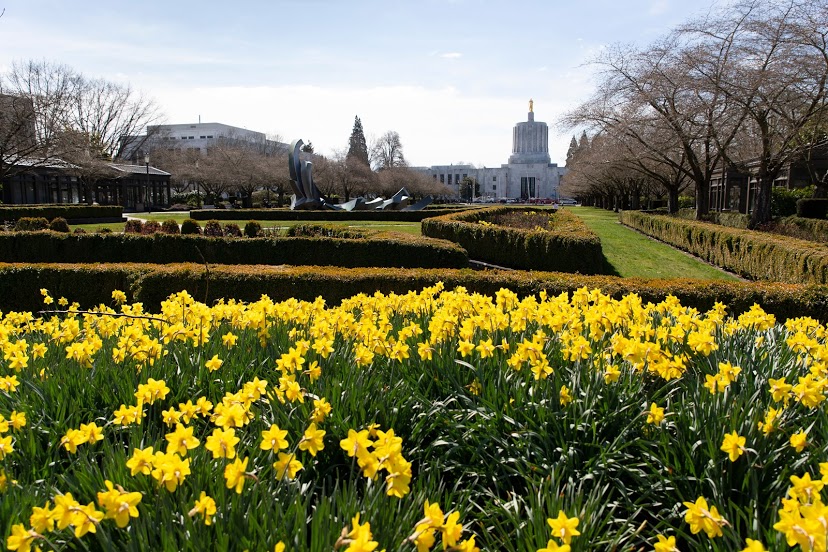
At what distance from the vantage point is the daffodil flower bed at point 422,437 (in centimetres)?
180

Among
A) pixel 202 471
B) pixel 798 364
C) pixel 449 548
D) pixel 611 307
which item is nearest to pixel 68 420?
pixel 202 471

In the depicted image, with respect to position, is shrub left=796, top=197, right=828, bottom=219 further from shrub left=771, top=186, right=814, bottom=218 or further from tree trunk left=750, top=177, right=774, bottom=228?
tree trunk left=750, top=177, right=774, bottom=228

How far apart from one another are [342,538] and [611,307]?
272 cm

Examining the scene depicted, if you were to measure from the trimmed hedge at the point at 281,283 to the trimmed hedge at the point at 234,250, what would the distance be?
2.62 metres

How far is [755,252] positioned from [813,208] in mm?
13840

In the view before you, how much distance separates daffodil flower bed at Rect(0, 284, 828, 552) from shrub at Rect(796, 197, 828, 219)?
75.4ft

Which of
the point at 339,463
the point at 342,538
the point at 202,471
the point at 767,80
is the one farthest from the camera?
the point at 767,80

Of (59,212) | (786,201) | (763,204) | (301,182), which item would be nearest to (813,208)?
(786,201)

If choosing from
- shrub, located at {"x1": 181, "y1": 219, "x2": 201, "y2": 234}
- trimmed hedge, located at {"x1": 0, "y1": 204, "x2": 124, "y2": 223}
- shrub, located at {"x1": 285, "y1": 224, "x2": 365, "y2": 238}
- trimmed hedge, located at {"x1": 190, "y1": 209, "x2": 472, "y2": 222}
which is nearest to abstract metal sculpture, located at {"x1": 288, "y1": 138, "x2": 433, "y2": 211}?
trimmed hedge, located at {"x1": 190, "y1": 209, "x2": 472, "y2": 222}

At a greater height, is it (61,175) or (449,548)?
(61,175)

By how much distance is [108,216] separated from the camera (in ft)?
112

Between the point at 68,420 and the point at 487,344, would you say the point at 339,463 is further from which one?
the point at 68,420

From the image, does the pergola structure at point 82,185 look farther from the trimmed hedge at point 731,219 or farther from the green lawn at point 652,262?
the trimmed hedge at point 731,219

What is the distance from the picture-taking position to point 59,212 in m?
30.3
